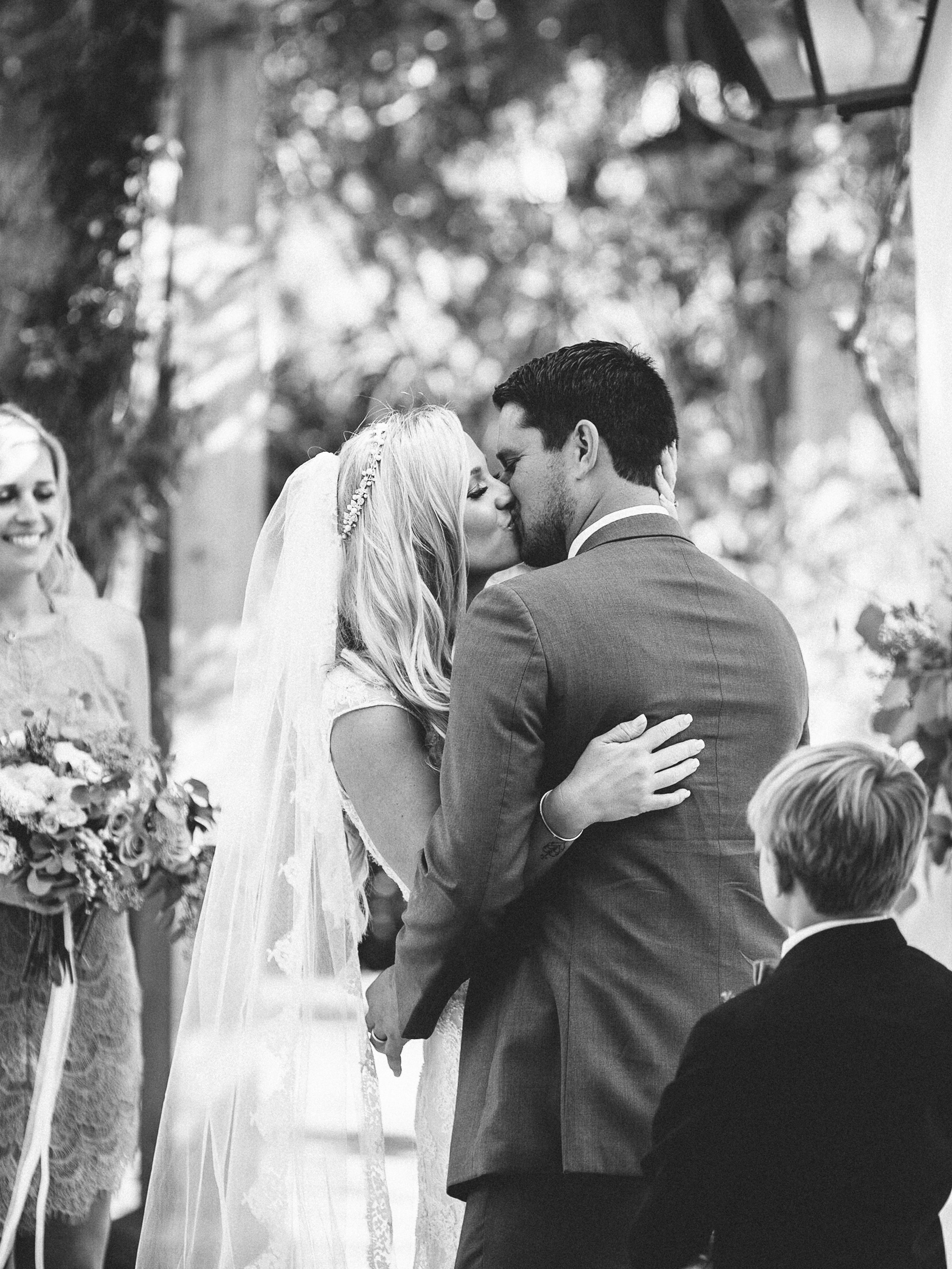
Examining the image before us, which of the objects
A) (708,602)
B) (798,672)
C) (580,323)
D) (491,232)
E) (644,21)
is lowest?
(580,323)

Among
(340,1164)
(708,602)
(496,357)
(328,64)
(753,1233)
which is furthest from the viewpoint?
(496,357)

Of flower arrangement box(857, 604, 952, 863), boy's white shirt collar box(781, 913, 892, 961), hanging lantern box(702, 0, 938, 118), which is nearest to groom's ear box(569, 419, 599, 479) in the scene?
flower arrangement box(857, 604, 952, 863)

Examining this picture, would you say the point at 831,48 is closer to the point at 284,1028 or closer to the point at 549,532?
the point at 549,532

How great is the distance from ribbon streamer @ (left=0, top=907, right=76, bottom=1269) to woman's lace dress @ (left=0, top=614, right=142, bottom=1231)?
0.03m

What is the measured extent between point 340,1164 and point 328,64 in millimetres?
7361

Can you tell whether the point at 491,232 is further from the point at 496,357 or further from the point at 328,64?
the point at 328,64

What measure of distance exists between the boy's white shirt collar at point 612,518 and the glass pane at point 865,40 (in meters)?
1.49

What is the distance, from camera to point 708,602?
214cm

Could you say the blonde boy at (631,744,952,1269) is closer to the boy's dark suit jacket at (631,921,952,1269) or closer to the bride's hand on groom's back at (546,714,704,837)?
the boy's dark suit jacket at (631,921,952,1269)

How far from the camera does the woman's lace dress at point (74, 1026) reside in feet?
11.1

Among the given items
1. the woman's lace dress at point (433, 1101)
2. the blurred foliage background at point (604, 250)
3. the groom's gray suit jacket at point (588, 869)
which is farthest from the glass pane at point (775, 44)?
the blurred foliage background at point (604, 250)

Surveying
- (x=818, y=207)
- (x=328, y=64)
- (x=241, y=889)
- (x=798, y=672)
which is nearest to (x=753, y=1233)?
(x=798, y=672)

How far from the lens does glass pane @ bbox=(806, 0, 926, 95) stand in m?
3.08

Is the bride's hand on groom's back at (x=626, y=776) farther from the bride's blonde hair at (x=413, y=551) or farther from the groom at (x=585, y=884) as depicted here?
the bride's blonde hair at (x=413, y=551)
